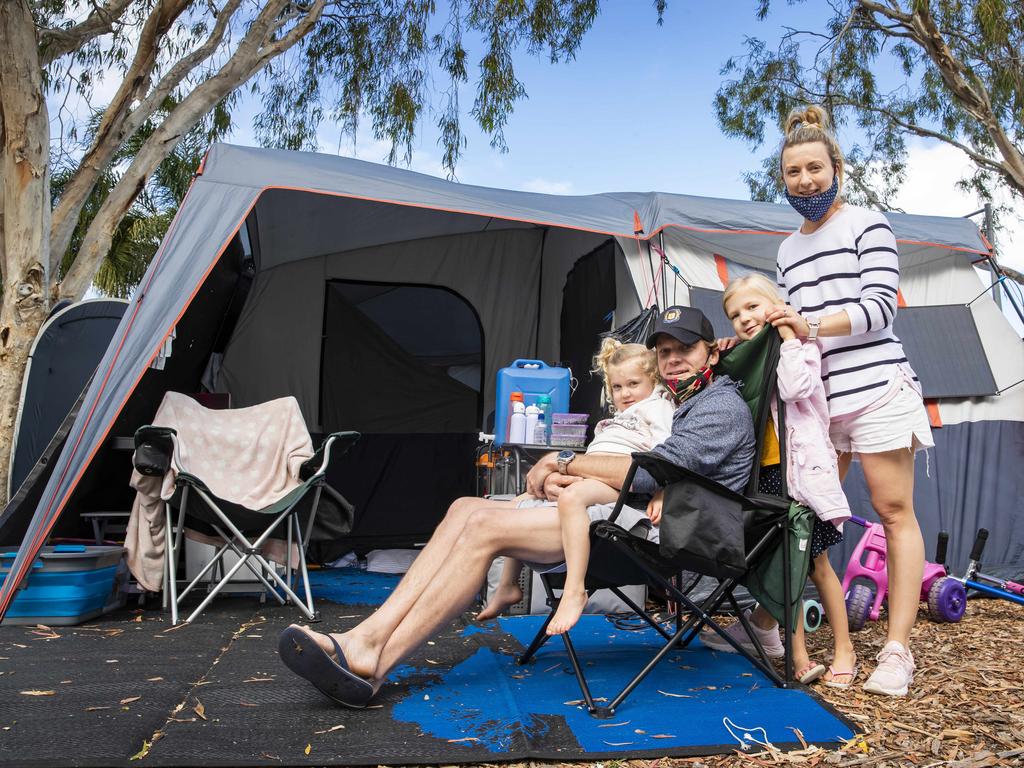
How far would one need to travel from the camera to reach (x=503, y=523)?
1.93 metres

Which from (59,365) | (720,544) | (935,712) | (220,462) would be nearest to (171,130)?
(59,365)

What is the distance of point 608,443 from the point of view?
88.9 inches

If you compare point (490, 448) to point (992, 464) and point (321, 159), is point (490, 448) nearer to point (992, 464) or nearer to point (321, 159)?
point (321, 159)

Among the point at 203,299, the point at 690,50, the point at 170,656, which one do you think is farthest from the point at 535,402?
the point at 690,50

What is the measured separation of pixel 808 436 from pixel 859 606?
3.98 ft

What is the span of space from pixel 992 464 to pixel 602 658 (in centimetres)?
259

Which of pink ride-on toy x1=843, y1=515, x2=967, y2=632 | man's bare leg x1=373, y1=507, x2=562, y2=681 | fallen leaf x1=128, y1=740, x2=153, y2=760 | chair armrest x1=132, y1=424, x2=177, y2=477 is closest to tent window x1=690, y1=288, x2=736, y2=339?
pink ride-on toy x1=843, y1=515, x2=967, y2=632

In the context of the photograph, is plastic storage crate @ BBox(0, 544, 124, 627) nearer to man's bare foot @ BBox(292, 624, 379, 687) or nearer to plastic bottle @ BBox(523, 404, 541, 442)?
man's bare foot @ BBox(292, 624, 379, 687)

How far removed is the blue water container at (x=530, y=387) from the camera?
3887 millimetres

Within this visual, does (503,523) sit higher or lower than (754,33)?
lower

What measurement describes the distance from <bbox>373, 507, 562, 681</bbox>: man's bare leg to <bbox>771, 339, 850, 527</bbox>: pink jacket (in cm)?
65

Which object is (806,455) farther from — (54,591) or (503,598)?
(54,591)

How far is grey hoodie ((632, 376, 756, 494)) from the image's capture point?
6.55ft

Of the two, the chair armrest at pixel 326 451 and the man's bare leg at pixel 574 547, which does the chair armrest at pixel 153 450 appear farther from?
the man's bare leg at pixel 574 547
